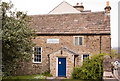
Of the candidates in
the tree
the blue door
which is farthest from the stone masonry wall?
the tree

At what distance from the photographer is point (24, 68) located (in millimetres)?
20797

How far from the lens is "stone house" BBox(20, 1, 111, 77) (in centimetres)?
1895

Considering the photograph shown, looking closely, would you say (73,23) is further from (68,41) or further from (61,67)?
(61,67)

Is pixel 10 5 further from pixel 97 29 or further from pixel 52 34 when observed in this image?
pixel 97 29

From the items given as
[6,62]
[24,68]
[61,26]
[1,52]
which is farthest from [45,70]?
[1,52]

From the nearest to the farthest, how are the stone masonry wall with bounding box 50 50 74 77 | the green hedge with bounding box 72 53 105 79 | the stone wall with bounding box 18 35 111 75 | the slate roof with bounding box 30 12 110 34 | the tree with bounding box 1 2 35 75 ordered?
the tree with bounding box 1 2 35 75 < the green hedge with bounding box 72 53 105 79 < the stone masonry wall with bounding box 50 50 74 77 < the stone wall with bounding box 18 35 111 75 < the slate roof with bounding box 30 12 110 34

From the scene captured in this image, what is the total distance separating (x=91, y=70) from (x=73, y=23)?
21.9 feet

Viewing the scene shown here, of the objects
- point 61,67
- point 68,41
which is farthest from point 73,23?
point 61,67

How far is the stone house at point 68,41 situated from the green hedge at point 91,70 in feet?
3.31

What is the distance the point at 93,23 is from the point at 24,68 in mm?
10001

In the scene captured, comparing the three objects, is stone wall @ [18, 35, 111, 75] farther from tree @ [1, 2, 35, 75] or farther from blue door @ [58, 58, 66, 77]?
tree @ [1, 2, 35, 75]

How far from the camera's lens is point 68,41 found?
19.9m

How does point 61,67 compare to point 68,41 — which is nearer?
point 61,67

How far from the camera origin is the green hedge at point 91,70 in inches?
662
